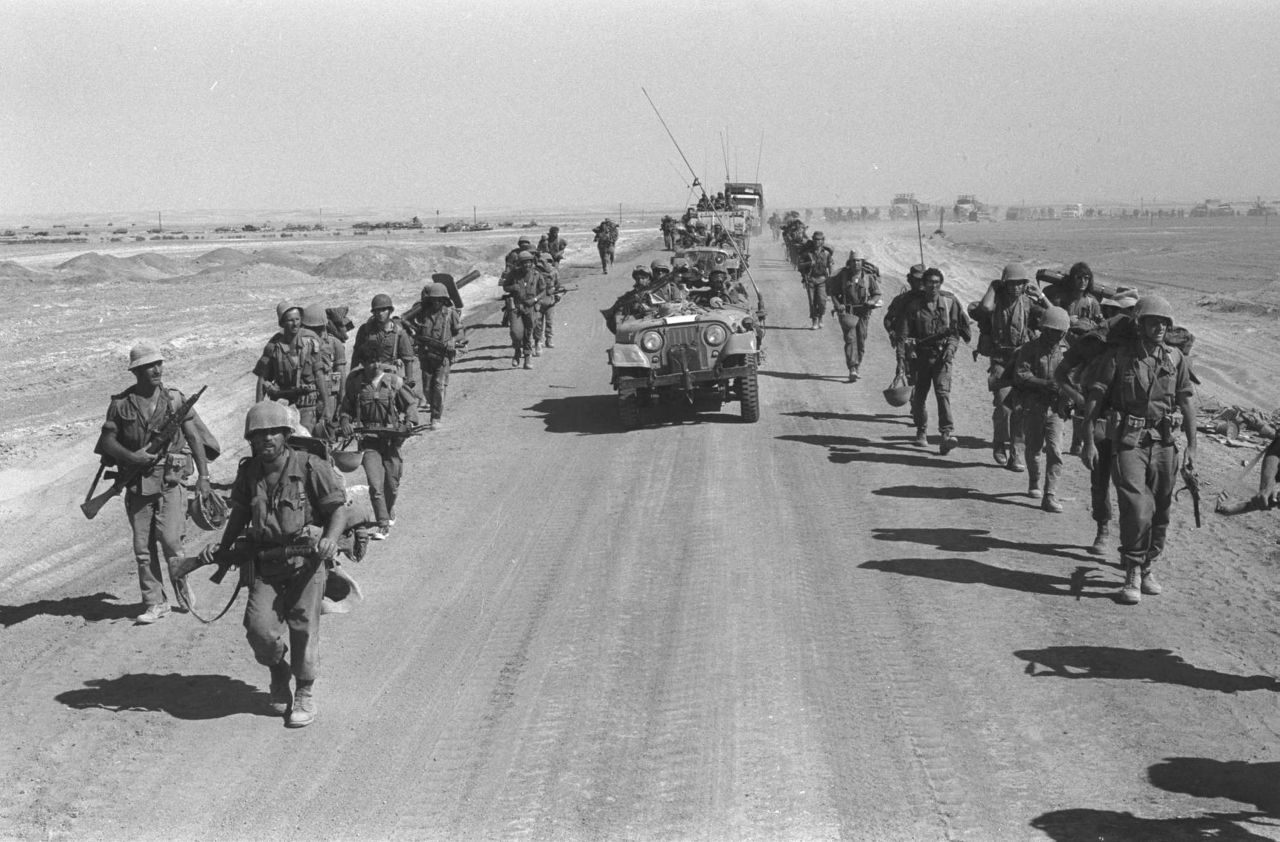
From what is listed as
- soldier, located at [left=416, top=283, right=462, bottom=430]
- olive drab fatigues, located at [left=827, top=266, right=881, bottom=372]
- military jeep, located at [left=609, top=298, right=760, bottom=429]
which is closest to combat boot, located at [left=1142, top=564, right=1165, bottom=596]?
military jeep, located at [left=609, top=298, right=760, bottom=429]

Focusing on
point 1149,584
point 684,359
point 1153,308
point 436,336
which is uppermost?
point 1153,308

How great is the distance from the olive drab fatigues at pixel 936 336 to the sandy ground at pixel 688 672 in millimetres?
700

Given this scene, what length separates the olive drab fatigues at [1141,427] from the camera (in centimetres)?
909

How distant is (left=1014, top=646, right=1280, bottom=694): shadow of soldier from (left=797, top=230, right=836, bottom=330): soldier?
52.0ft

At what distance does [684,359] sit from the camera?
16.3m

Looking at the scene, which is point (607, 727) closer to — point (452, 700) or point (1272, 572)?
point (452, 700)

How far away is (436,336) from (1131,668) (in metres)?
9.94

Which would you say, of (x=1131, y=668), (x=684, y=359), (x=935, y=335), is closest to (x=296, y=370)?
(x=684, y=359)

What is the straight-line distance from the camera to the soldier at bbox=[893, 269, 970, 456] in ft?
46.9

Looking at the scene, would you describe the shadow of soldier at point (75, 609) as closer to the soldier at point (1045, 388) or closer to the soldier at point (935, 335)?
the soldier at point (1045, 388)

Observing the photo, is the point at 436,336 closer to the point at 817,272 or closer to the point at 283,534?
the point at 283,534

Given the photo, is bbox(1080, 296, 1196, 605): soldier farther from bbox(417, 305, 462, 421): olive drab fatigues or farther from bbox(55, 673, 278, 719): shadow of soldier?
bbox(417, 305, 462, 421): olive drab fatigues

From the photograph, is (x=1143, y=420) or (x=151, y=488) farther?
(x=151, y=488)

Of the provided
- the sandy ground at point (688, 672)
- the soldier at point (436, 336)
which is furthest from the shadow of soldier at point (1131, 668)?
the soldier at point (436, 336)
